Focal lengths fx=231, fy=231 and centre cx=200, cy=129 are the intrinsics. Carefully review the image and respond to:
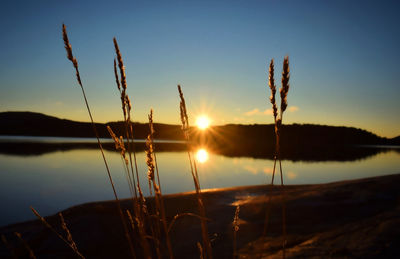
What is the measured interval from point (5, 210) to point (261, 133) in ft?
320

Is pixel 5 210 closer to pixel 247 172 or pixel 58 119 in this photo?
pixel 247 172

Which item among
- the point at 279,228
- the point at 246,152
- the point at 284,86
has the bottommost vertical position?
the point at 246,152

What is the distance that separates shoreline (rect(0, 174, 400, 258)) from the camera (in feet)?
9.63

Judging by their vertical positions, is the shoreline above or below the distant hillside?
below

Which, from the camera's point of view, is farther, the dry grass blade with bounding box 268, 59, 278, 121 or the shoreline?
the shoreline

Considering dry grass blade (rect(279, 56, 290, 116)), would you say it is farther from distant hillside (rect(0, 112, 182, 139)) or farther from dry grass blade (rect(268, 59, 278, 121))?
distant hillside (rect(0, 112, 182, 139))

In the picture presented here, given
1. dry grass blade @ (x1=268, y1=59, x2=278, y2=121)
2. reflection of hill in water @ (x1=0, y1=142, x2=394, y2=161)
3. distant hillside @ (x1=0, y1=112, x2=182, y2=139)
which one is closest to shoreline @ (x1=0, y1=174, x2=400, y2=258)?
dry grass blade @ (x1=268, y1=59, x2=278, y2=121)

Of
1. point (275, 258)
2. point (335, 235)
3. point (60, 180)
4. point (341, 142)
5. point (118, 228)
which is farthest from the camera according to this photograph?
point (341, 142)

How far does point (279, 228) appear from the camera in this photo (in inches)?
202

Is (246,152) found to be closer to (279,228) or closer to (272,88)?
(279,228)

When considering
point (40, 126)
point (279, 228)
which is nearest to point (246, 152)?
point (279, 228)

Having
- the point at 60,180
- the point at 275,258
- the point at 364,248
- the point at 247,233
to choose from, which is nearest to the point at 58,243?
the point at 247,233

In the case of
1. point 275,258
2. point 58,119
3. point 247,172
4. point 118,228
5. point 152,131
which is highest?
point 58,119

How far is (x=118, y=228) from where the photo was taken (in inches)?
239
